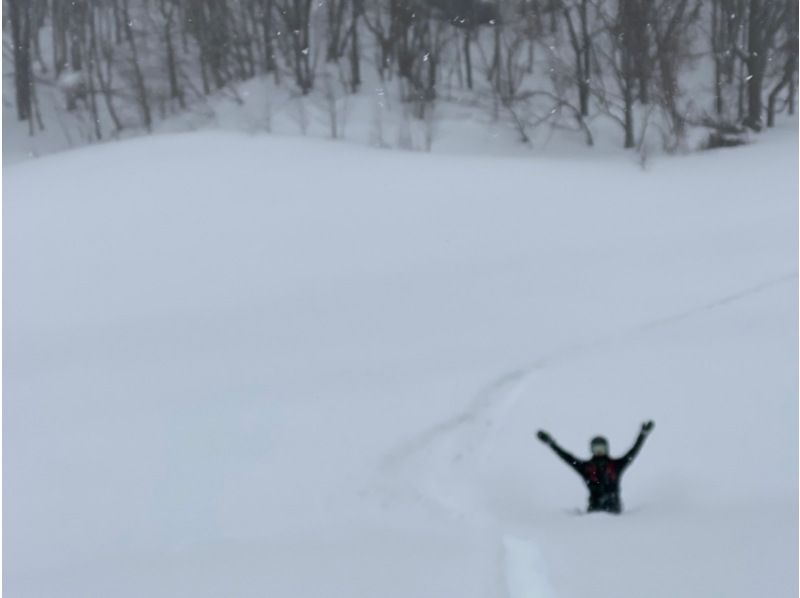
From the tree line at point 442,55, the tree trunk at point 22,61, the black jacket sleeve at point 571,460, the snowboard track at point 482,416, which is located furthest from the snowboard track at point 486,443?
the tree trunk at point 22,61

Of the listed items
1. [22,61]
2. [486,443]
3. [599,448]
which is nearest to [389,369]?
[486,443]

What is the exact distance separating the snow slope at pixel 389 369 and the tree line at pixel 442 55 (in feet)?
10.5

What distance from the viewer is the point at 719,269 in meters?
18.0

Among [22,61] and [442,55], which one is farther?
[22,61]

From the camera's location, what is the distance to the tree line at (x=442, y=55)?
2731 cm

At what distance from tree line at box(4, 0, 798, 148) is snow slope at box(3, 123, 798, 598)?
3.21m

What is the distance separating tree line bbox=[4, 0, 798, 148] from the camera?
27.3 m

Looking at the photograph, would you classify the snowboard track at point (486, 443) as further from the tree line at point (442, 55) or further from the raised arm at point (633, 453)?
the tree line at point (442, 55)

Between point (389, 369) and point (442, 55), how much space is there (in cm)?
1935

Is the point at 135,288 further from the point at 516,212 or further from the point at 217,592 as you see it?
the point at 217,592

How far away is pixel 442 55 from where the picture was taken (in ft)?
107

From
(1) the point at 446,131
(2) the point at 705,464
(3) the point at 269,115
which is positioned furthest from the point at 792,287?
(3) the point at 269,115

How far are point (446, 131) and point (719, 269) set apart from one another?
1175cm

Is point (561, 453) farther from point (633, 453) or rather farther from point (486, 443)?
point (486, 443)
